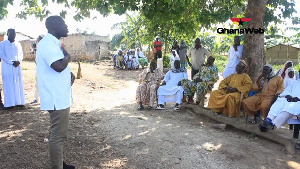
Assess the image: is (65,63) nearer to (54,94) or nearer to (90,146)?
(54,94)

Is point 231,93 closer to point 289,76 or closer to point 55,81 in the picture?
point 289,76

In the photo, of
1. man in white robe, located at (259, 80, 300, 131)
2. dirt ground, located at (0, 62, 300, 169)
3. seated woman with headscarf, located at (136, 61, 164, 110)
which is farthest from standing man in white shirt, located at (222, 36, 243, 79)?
man in white robe, located at (259, 80, 300, 131)

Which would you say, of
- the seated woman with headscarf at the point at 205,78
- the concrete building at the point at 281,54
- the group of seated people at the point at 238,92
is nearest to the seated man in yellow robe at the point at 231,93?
the group of seated people at the point at 238,92

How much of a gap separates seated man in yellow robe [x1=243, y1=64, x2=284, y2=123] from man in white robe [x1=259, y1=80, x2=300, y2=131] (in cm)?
39

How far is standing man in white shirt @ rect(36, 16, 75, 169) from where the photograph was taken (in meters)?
2.85

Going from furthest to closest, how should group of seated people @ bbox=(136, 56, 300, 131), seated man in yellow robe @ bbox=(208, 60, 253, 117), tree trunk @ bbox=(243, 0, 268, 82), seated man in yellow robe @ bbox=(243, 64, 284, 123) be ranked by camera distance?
tree trunk @ bbox=(243, 0, 268, 82), seated man in yellow robe @ bbox=(208, 60, 253, 117), seated man in yellow robe @ bbox=(243, 64, 284, 123), group of seated people @ bbox=(136, 56, 300, 131)

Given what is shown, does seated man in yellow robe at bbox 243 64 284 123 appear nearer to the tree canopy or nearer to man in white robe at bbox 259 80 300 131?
man in white robe at bbox 259 80 300 131

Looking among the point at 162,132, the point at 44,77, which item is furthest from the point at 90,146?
the point at 44,77

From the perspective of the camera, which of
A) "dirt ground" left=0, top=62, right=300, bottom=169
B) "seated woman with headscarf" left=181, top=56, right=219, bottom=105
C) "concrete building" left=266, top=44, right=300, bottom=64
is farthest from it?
"concrete building" left=266, top=44, right=300, bottom=64

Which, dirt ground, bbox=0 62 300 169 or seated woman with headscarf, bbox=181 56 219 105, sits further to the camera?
seated woman with headscarf, bbox=181 56 219 105

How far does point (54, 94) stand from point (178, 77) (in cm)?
489

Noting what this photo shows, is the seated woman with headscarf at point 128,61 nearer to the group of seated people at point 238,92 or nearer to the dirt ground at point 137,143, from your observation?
the group of seated people at point 238,92

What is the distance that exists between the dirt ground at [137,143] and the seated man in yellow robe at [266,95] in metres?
0.52

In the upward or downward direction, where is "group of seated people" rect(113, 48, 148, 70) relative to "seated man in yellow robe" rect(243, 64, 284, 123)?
upward
